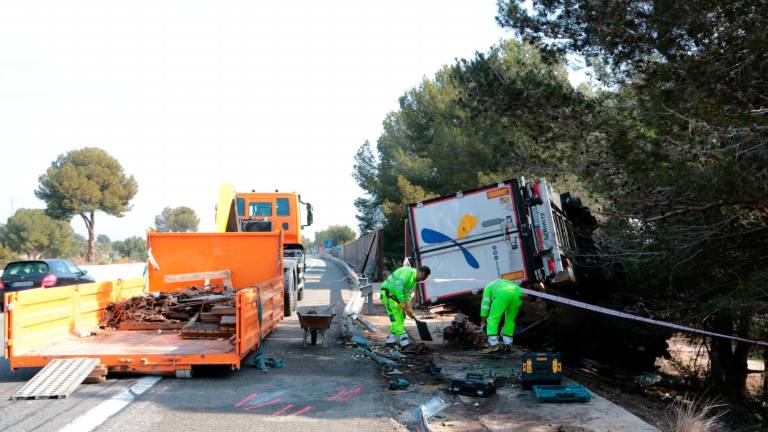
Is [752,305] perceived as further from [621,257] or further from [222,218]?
[222,218]

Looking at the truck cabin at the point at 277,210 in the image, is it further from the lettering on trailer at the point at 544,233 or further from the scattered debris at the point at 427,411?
the scattered debris at the point at 427,411

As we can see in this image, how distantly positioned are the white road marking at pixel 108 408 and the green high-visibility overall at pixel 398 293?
11.8ft

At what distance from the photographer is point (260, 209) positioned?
15523 millimetres

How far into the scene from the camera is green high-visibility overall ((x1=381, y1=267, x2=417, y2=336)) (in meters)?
9.28

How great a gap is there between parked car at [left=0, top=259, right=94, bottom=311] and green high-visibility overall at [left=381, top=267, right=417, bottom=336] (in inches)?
402

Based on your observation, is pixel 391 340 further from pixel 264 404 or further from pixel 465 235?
pixel 264 404

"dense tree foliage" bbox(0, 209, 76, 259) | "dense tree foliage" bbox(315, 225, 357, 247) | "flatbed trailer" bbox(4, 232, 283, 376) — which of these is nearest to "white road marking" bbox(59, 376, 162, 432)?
Answer: "flatbed trailer" bbox(4, 232, 283, 376)

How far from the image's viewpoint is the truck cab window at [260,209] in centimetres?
1545

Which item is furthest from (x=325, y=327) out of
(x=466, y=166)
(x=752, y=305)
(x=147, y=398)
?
(x=466, y=166)

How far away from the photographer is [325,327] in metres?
9.16

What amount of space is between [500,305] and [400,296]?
5.04ft

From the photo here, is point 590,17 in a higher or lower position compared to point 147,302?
higher

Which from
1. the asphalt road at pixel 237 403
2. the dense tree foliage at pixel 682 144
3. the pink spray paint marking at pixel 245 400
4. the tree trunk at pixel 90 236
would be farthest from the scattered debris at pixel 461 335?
the tree trunk at pixel 90 236

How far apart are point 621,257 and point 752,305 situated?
2441mm
